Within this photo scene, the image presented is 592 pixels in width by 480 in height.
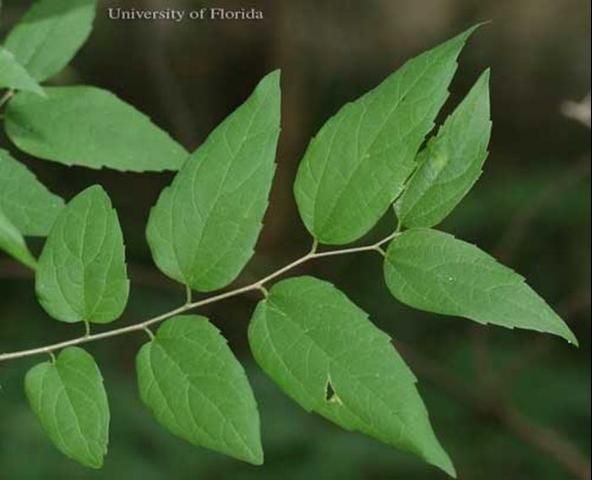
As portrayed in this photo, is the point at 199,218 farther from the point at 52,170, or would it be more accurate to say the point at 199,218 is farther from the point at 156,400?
the point at 52,170

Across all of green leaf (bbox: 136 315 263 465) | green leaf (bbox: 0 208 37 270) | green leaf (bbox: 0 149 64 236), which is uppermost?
green leaf (bbox: 0 208 37 270)

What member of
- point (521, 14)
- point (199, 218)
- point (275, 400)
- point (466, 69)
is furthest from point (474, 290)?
point (521, 14)

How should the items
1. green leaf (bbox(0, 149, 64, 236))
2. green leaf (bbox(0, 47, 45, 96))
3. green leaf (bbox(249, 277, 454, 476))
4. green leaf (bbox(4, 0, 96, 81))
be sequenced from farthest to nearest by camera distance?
green leaf (bbox(4, 0, 96, 81)) < green leaf (bbox(0, 149, 64, 236)) < green leaf (bbox(0, 47, 45, 96)) < green leaf (bbox(249, 277, 454, 476))

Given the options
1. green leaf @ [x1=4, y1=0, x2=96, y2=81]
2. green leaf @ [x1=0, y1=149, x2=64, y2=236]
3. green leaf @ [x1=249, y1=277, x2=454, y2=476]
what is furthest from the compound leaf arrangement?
green leaf @ [x1=4, y1=0, x2=96, y2=81]

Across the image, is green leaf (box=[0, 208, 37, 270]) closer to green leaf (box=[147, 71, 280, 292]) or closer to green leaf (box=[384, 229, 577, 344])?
green leaf (box=[147, 71, 280, 292])

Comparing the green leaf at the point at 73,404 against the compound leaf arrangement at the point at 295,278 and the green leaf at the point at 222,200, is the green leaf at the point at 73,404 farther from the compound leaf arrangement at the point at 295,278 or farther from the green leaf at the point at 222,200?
the green leaf at the point at 222,200

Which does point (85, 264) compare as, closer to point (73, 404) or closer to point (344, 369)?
point (73, 404)

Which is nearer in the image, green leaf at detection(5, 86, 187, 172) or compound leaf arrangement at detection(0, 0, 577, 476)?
compound leaf arrangement at detection(0, 0, 577, 476)

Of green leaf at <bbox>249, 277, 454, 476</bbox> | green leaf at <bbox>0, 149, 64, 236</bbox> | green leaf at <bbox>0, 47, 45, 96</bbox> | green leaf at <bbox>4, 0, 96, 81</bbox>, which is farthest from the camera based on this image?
green leaf at <bbox>4, 0, 96, 81</bbox>
